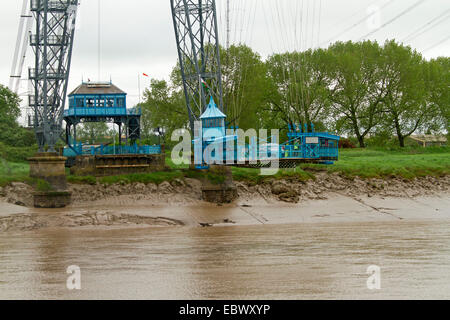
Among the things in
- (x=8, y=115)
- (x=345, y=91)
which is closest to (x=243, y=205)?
(x=345, y=91)

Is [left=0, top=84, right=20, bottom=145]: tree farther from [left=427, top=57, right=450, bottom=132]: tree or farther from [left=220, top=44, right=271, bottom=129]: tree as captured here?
[left=427, top=57, right=450, bottom=132]: tree

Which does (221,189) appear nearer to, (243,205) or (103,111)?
(243,205)

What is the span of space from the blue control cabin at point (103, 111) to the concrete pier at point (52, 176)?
593cm

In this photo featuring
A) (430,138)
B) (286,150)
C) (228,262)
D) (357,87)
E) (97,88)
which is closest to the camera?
(228,262)

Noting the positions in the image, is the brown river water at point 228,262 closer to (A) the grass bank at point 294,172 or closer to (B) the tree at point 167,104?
(A) the grass bank at point 294,172

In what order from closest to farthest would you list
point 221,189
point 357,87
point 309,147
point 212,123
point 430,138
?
point 309,147
point 221,189
point 212,123
point 357,87
point 430,138

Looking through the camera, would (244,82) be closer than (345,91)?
Yes

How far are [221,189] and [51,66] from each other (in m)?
13.6

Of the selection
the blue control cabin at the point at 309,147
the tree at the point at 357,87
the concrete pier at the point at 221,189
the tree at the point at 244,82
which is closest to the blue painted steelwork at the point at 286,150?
the blue control cabin at the point at 309,147

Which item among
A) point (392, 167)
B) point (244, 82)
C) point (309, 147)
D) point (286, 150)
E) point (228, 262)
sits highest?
point (244, 82)

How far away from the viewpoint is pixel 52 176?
113 ft

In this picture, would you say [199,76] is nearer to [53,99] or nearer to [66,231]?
[53,99]

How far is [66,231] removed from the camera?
2616 centimetres
